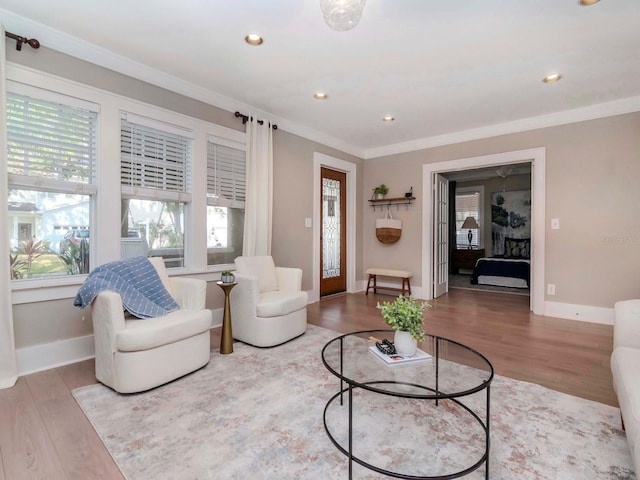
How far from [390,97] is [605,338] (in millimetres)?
3332

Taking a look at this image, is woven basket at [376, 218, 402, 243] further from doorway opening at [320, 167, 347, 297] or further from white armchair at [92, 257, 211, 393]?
white armchair at [92, 257, 211, 393]

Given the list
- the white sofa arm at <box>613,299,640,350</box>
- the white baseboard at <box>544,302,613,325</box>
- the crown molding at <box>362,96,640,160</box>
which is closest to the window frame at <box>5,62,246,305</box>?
the crown molding at <box>362,96,640,160</box>

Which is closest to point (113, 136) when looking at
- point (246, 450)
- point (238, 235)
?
point (238, 235)

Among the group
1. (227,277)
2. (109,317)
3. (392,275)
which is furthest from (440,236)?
(109,317)

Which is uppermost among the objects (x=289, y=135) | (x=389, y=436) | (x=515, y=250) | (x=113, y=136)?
(x=289, y=135)

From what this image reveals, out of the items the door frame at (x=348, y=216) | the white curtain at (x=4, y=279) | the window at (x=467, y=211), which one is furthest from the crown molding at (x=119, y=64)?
the window at (x=467, y=211)

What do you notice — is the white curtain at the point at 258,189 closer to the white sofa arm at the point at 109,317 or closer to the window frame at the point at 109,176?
the window frame at the point at 109,176

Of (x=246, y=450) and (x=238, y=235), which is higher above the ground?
(x=238, y=235)

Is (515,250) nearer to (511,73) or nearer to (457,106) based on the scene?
(457,106)

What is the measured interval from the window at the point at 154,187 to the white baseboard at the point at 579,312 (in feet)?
14.9

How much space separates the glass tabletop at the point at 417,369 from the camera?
1.49 m

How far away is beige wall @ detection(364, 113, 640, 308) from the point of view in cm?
362

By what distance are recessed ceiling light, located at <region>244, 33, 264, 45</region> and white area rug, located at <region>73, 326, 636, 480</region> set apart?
259 cm

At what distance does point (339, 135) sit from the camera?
4.98m
